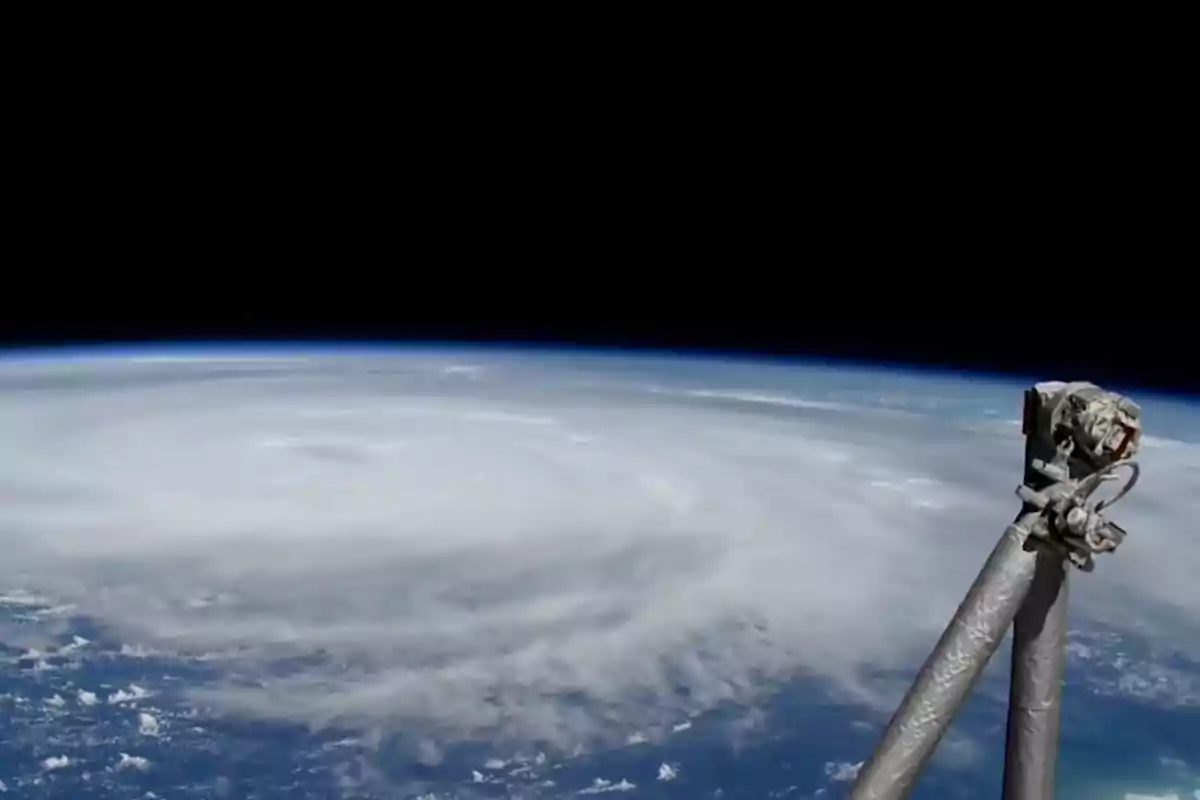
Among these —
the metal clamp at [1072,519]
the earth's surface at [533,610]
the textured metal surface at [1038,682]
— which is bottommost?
the earth's surface at [533,610]

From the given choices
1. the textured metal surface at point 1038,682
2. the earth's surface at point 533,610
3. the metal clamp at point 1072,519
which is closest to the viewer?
the metal clamp at point 1072,519

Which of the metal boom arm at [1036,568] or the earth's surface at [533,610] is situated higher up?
the metal boom arm at [1036,568]

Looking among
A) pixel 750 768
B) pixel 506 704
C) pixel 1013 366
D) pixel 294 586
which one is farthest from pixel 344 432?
pixel 1013 366

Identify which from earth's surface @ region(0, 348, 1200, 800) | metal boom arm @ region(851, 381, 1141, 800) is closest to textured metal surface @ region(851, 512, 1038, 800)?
metal boom arm @ region(851, 381, 1141, 800)

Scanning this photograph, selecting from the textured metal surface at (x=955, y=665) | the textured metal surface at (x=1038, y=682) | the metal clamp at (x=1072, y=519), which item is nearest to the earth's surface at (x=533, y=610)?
the textured metal surface at (x=1038, y=682)

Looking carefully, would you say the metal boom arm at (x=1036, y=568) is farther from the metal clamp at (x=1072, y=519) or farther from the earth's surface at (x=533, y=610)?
the earth's surface at (x=533, y=610)

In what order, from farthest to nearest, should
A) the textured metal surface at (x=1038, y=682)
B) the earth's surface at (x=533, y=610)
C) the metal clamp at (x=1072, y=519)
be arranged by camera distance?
the earth's surface at (x=533, y=610) < the textured metal surface at (x=1038, y=682) < the metal clamp at (x=1072, y=519)

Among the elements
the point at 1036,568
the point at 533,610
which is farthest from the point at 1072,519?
the point at 533,610
